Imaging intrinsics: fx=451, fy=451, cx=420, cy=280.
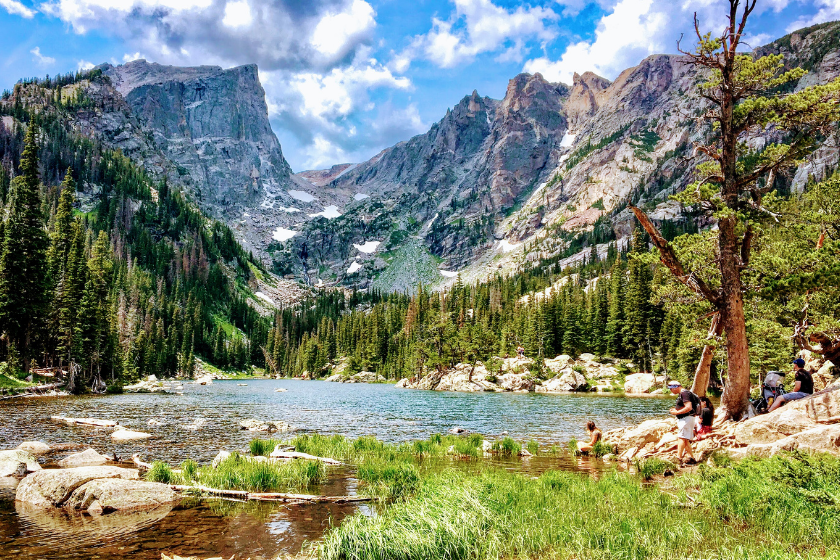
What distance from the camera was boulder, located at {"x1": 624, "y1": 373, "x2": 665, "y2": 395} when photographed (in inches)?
2689

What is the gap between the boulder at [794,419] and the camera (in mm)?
13922

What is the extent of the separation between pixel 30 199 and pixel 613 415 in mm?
60732

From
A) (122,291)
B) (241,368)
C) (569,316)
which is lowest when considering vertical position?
(241,368)

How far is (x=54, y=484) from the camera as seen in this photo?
451 inches

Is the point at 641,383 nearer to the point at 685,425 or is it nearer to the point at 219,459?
the point at 685,425

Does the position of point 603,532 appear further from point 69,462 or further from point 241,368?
Answer: point 241,368

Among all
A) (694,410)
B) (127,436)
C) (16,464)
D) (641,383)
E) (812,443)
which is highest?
(694,410)

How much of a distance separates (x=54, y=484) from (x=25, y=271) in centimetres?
4781

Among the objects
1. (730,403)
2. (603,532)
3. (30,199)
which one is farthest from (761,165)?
(30,199)

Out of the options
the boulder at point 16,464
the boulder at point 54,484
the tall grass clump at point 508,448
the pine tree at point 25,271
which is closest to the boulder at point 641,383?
the tall grass clump at point 508,448

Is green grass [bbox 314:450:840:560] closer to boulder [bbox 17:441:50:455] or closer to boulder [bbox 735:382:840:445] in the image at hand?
boulder [bbox 735:382:840:445]

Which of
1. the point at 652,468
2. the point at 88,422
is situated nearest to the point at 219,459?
the point at 652,468

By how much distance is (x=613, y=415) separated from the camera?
36.9 m

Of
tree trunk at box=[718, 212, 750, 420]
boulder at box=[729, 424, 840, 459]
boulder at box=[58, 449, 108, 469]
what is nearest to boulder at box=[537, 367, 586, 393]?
tree trunk at box=[718, 212, 750, 420]
